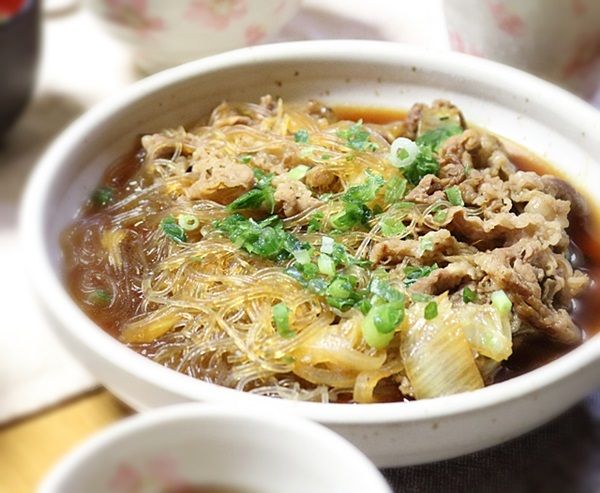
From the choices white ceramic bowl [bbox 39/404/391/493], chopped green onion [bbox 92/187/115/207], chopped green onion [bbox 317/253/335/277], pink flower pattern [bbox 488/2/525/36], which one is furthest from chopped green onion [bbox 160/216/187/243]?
pink flower pattern [bbox 488/2/525/36]

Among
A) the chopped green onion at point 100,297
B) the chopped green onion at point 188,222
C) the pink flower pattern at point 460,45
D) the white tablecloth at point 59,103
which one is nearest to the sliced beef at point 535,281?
the chopped green onion at point 188,222

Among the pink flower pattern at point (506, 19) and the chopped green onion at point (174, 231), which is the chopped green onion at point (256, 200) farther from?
the pink flower pattern at point (506, 19)

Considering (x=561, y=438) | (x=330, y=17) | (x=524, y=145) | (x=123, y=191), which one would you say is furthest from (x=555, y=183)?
(x=330, y=17)

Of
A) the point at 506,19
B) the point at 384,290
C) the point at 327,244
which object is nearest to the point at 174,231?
the point at 327,244

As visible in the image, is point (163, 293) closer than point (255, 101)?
Yes

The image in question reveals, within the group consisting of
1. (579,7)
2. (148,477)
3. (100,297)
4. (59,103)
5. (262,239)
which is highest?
(579,7)

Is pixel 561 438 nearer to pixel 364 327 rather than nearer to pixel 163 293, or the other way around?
pixel 364 327

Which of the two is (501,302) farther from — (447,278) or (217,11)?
(217,11)
